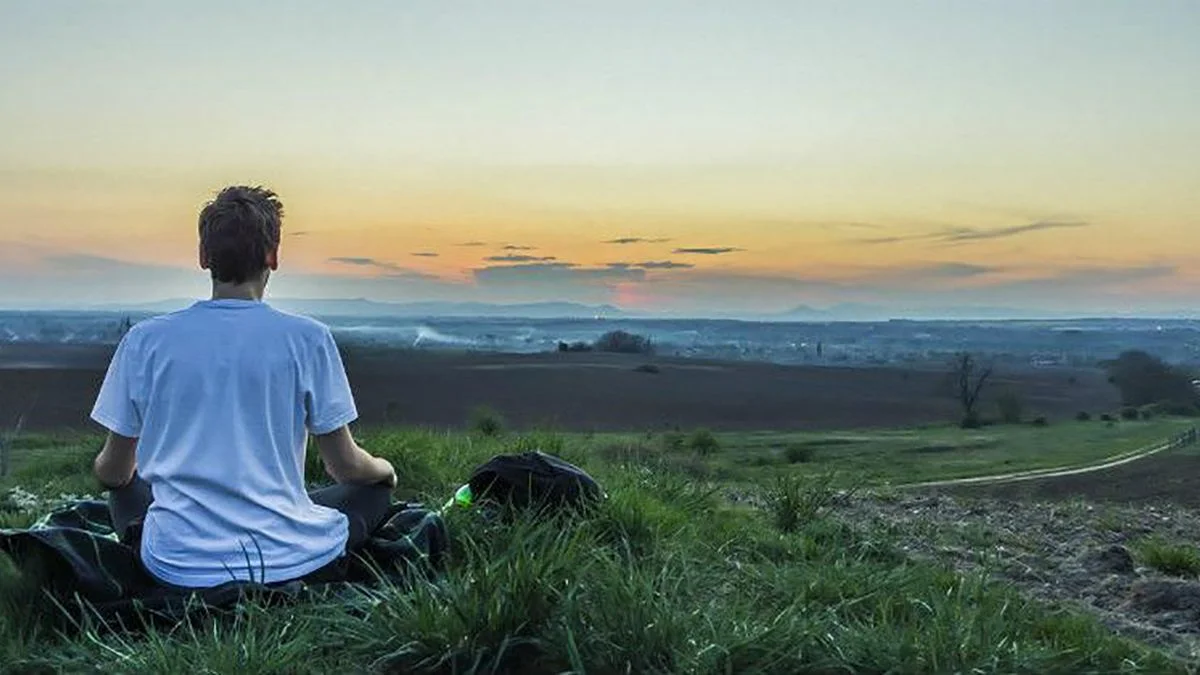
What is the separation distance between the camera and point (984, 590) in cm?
425

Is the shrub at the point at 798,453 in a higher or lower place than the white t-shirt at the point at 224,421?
lower

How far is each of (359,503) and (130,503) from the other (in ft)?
2.56

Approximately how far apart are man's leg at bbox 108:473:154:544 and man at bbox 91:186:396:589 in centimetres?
34

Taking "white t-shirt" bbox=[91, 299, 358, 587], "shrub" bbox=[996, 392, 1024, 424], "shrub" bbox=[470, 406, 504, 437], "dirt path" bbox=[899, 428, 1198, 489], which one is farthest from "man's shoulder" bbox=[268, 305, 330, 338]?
"shrub" bbox=[996, 392, 1024, 424]

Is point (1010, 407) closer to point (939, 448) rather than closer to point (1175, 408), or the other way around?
point (1175, 408)

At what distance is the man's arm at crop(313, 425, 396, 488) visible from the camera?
3957 millimetres

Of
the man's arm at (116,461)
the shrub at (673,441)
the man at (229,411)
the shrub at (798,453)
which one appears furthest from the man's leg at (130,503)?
the shrub at (798,453)

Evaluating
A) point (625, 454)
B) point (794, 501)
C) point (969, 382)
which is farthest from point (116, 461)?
point (969, 382)

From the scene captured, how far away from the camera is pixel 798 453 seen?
14414 mm

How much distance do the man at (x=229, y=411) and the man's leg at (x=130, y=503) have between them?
13.5 inches

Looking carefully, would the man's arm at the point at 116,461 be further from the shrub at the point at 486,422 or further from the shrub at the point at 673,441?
the shrub at the point at 673,441

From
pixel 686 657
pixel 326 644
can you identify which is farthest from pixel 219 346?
pixel 686 657

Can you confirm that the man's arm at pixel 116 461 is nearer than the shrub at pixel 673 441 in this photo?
Yes

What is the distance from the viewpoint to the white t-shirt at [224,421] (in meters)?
3.75
